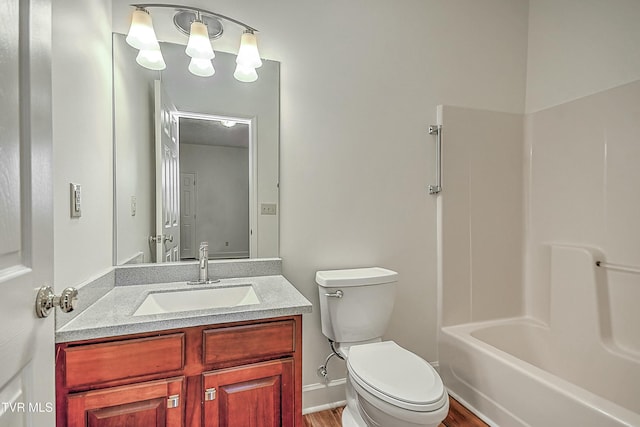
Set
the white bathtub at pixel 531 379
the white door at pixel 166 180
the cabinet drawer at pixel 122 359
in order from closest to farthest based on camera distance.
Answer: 1. the cabinet drawer at pixel 122 359
2. the white bathtub at pixel 531 379
3. the white door at pixel 166 180

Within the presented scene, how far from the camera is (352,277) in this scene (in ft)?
5.44

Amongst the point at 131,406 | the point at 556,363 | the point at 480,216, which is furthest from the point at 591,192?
the point at 131,406

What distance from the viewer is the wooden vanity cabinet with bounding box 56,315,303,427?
0.94 metres

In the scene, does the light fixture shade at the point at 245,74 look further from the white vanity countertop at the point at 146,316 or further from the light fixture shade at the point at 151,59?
the white vanity countertop at the point at 146,316

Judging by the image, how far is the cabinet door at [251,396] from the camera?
42.1 inches

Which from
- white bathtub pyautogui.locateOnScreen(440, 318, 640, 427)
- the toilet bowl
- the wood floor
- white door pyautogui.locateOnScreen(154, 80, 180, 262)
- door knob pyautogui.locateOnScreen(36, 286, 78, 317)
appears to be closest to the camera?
door knob pyautogui.locateOnScreen(36, 286, 78, 317)

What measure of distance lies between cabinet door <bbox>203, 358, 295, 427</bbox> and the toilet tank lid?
518 mm

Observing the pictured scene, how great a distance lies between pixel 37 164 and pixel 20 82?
16cm

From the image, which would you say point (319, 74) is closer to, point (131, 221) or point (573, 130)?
point (131, 221)

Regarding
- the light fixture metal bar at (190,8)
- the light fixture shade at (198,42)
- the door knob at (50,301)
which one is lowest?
the door knob at (50,301)

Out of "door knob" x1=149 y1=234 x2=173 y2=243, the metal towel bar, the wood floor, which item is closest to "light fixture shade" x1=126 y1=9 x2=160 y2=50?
"door knob" x1=149 y1=234 x2=173 y2=243

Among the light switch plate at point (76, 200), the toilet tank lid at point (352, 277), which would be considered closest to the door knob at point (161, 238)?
the light switch plate at point (76, 200)

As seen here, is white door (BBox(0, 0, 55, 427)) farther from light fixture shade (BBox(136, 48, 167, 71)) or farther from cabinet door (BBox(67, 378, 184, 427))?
light fixture shade (BBox(136, 48, 167, 71))

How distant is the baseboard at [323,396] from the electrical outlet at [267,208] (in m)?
1.01
